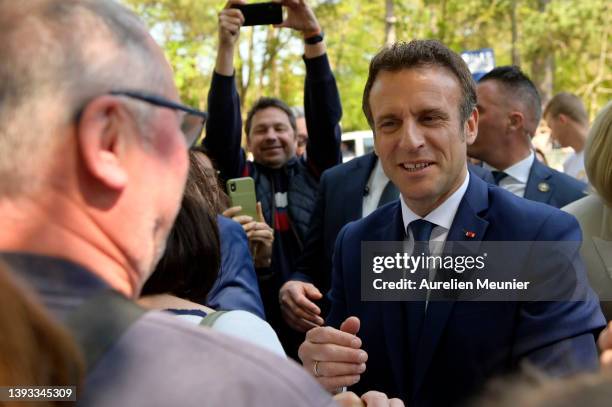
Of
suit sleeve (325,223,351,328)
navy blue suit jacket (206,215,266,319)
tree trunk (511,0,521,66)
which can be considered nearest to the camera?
suit sleeve (325,223,351,328)

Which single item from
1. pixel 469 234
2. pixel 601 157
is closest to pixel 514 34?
pixel 601 157

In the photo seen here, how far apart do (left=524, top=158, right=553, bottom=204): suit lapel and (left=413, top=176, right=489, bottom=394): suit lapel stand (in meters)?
1.91

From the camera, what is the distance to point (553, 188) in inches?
172

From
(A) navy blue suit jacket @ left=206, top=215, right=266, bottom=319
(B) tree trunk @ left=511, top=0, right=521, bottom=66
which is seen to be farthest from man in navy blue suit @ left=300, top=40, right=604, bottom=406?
(B) tree trunk @ left=511, top=0, right=521, bottom=66

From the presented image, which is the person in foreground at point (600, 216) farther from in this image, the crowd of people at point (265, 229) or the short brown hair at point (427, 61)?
the short brown hair at point (427, 61)

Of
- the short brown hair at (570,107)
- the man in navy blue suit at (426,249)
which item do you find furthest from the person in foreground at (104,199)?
the short brown hair at (570,107)

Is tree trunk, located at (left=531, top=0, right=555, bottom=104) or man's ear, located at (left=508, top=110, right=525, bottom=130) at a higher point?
man's ear, located at (left=508, top=110, right=525, bottom=130)

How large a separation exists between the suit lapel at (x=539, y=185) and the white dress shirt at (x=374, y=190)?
968mm

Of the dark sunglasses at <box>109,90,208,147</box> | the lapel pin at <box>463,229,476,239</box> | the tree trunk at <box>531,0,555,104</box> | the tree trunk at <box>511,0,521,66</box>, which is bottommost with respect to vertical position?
the tree trunk at <box>531,0,555,104</box>

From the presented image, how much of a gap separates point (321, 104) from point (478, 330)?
260 cm

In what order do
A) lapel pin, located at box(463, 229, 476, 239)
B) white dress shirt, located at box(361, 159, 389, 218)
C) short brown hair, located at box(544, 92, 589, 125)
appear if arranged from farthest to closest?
short brown hair, located at box(544, 92, 589, 125) → white dress shirt, located at box(361, 159, 389, 218) → lapel pin, located at box(463, 229, 476, 239)

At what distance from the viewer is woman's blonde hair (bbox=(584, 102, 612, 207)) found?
9.08ft

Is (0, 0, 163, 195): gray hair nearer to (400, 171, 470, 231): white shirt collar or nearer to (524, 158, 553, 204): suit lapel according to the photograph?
(400, 171, 470, 231): white shirt collar

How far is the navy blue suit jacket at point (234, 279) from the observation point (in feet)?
9.50
